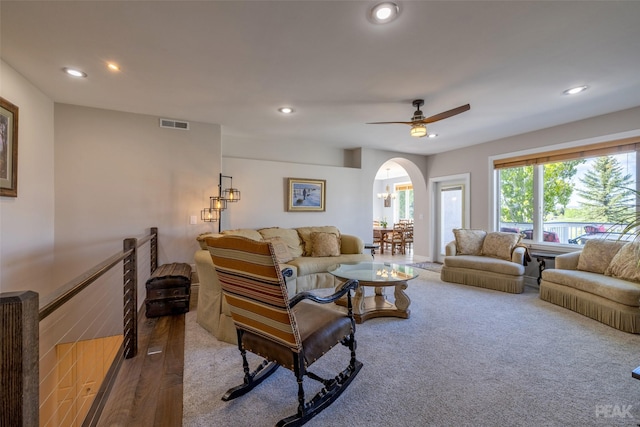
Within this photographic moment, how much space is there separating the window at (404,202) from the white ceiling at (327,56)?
7187mm

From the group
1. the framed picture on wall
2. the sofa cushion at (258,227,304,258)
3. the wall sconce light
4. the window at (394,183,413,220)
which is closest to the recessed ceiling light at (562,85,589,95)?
the sofa cushion at (258,227,304,258)

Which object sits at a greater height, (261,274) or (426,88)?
(426,88)

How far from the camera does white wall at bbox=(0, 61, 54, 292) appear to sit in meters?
2.66

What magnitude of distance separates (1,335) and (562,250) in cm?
616

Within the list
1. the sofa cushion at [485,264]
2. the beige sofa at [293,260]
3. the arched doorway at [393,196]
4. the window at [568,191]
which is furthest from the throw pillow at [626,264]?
the arched doorway at [393,196]

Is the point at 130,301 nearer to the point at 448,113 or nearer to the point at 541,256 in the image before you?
the point at 448,113

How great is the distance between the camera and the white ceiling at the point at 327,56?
6.39 feet

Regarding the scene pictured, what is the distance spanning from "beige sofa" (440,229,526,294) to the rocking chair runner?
3478 millimetres

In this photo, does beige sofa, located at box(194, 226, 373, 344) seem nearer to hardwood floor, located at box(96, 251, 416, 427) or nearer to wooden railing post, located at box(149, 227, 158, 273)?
hardwood floor, located at box(96, 251, 416, 427)

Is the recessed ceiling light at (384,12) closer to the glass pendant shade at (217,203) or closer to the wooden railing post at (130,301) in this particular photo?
the wooden railing post at (130,301)

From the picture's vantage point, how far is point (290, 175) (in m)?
Answer: 5.30

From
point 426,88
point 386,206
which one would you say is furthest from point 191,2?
point 386,206

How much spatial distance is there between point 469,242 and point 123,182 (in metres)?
5.72

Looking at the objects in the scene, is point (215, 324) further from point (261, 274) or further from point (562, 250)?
point (562, 250)
